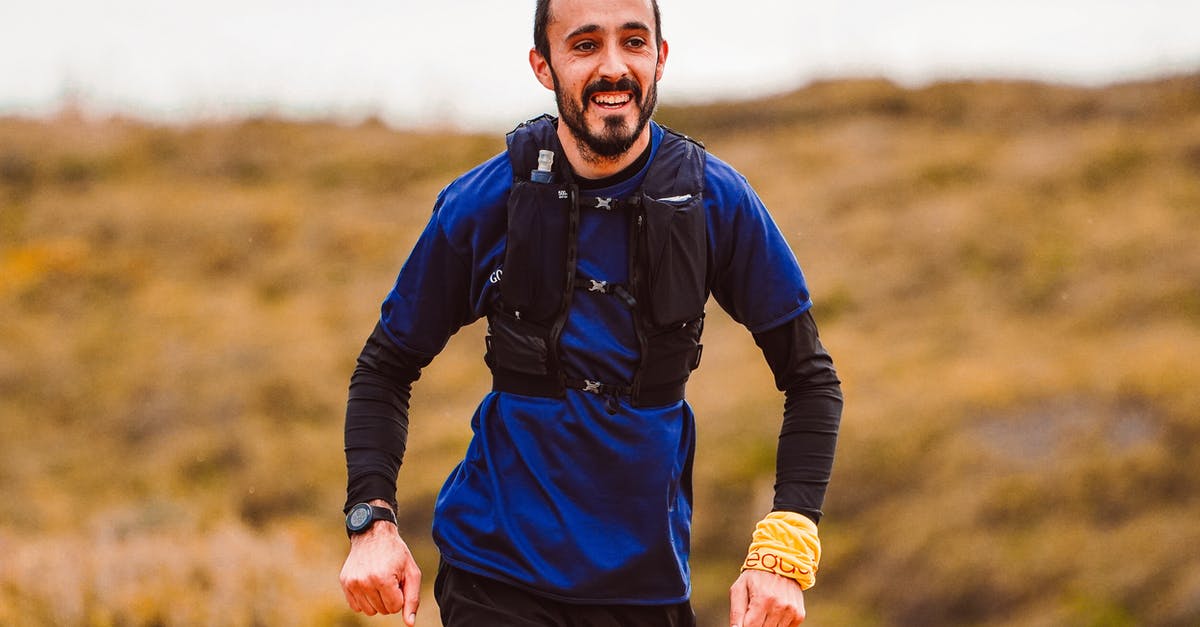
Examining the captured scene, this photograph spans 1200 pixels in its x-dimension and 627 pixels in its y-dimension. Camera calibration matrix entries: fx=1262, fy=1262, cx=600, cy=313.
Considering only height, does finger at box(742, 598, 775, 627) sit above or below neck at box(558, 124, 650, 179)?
below

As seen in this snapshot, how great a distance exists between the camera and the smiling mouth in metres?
2.92

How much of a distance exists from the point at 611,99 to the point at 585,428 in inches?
30.0

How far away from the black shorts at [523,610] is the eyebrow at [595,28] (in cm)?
129

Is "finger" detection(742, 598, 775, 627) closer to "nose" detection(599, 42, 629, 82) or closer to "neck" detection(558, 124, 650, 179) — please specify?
"neck" detection(558, 124, 650, 179)

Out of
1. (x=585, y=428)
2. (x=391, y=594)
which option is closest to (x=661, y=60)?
(x=585, y=428)

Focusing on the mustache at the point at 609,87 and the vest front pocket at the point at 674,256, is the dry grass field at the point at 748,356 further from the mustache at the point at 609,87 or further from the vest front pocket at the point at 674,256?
the mustache at the point at 609,87

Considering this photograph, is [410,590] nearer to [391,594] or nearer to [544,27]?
[391,594]

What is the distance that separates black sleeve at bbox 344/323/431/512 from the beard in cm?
69

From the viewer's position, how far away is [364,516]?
296 centimetres

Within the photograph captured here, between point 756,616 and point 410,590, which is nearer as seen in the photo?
point 756,616

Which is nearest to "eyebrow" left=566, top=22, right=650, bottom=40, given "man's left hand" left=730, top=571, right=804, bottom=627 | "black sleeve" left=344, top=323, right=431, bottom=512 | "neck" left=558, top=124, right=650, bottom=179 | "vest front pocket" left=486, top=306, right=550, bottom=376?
"neck" left=558, top=124, right=650, bottom=179

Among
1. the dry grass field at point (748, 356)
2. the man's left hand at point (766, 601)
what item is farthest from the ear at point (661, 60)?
the dry grass field at point (748, 356)

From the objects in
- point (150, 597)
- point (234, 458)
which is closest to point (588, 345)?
point (150, 597)

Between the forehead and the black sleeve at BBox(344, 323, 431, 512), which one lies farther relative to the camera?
the black sleeve at BBox(344, 323, 431, 512)
